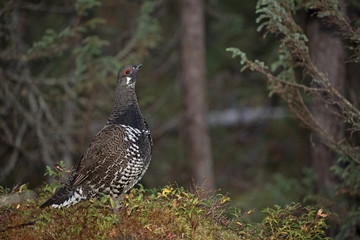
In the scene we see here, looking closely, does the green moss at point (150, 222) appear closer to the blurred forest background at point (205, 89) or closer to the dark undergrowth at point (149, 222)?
the dark undergrowth at point (149, 222)

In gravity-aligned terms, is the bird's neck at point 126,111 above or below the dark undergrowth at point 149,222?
above

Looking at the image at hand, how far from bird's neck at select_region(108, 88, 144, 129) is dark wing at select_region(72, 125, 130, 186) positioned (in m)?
0.16

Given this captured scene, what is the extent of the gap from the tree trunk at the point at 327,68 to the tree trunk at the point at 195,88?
4.06 m

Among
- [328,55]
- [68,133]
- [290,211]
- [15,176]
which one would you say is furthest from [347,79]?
[15,176]

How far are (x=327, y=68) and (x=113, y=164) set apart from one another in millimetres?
4543

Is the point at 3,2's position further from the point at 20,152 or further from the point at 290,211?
the point at 290,211

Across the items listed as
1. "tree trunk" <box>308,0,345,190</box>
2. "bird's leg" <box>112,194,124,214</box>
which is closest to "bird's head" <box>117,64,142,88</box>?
"bird's leg" <box>112,194,124,214</box>

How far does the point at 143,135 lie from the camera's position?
540 centimetres

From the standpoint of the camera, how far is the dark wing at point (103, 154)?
525 cm

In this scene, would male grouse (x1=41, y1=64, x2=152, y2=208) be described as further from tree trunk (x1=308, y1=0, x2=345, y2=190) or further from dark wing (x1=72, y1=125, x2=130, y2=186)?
tree trunk (x1=308, y1=0, x2=345, y2=190)

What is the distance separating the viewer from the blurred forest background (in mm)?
6305

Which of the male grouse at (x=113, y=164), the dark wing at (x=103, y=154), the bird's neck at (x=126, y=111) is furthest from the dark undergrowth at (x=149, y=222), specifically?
the bird's neck at (x=126, y=111)

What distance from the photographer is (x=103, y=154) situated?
5344mm

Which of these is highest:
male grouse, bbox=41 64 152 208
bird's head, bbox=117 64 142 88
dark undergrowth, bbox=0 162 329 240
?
bird's head, bbox=117 64 142 88
